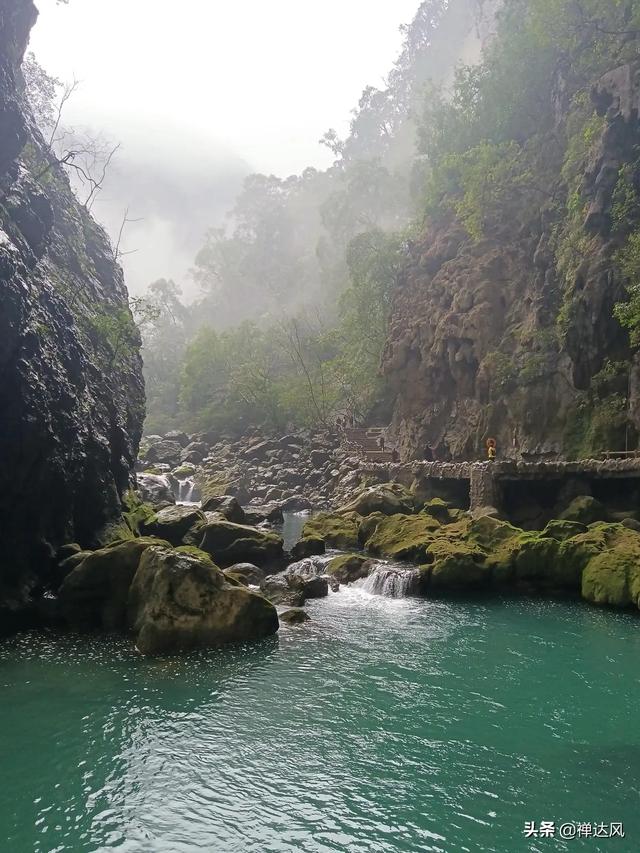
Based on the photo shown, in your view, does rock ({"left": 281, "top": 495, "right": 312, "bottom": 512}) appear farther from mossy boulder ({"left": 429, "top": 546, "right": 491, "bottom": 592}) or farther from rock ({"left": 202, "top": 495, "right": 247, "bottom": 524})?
mossy boulder ({"left": 429, "top": 546, "right": 491, "bottom": 592})

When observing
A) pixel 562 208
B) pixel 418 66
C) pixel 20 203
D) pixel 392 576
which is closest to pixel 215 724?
pixel 392 576

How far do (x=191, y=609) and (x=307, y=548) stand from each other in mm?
10100

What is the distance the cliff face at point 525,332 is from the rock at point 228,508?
14.4m

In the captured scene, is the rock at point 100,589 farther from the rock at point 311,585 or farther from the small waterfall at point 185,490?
the small waterfall at point 185,490

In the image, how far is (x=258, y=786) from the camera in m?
9.03

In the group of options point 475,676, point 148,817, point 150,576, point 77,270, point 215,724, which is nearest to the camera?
point 148,817

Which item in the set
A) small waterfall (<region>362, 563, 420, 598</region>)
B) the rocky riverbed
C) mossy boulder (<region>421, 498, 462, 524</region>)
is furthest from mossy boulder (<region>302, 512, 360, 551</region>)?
small waterfall (<region>362, 563, 420, 598</region>)

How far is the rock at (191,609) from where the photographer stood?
47.0ft

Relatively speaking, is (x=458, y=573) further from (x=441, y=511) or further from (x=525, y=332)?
(x=525, y=332)

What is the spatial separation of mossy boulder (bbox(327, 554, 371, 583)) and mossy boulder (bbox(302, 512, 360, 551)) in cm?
301

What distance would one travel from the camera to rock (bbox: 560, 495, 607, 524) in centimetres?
2283

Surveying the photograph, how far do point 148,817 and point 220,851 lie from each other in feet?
4.15

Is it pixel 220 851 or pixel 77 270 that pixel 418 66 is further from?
pixel 220 851

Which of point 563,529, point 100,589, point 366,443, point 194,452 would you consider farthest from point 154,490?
point 194,452
